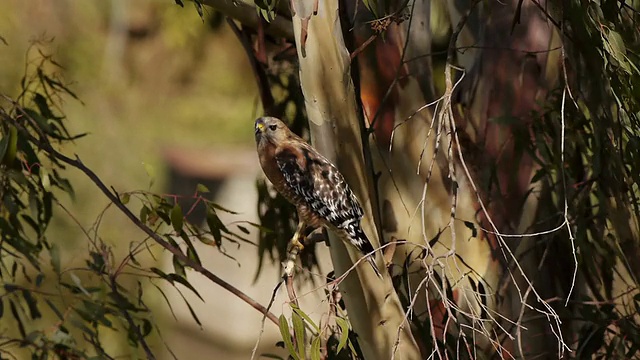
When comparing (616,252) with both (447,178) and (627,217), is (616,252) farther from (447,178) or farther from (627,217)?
(447,178)

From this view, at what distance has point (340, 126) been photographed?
172cm

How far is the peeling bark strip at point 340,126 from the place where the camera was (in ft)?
5.62

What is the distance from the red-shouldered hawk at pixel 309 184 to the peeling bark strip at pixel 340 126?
0.03m

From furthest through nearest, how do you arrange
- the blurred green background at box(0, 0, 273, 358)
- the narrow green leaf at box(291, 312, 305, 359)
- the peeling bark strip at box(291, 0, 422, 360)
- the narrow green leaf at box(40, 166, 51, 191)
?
the blurred green background at box(0, 0, 273, 358)
the narrow green leaf at box(40, 166, 51, 191)
the peeling bark strip at box(291, 0, 422, 360)
the narrow green leaf at box(291, 312, 305, 359)

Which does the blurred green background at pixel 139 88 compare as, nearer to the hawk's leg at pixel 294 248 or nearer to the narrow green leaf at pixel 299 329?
the hawk's leg at pixel 294 248

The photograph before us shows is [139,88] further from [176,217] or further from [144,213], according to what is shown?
[176,217]

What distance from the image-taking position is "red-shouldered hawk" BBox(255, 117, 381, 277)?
1.76 metres

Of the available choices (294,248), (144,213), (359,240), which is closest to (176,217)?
(144,213)

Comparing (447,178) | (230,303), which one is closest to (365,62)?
(447,178)

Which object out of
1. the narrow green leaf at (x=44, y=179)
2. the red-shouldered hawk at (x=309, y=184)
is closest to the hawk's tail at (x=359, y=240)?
the red-shouldered hawk at (x=309, y=184)

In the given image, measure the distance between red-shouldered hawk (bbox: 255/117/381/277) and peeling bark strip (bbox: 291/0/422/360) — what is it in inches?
1.3

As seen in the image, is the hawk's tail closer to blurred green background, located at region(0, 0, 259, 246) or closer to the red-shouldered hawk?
the red-shouldered hawk

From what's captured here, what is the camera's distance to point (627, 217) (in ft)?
6.69

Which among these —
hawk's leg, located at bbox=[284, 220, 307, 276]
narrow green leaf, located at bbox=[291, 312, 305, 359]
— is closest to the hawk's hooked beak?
hawk's leg, located at bbox=[284, 220, 307, 276]
